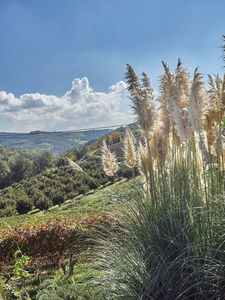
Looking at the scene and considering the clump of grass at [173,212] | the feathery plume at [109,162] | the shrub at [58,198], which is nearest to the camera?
the clump of grass at [173,212]

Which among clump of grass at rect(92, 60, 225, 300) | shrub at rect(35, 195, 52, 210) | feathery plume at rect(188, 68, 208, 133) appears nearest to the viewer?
clump of grass at rect(92, 60, 225, 300)

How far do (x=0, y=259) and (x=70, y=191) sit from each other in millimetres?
32654

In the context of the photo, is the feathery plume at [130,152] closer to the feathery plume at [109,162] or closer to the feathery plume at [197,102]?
the feathery plume at [109,162]

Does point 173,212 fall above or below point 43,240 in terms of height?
above

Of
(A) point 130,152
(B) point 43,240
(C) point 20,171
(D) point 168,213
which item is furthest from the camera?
(C) point 20,171

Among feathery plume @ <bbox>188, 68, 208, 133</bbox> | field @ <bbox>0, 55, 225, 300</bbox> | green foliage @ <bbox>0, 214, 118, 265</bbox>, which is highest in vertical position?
feathery plume @ <bbox>188, 68, 208, 133</bbox>

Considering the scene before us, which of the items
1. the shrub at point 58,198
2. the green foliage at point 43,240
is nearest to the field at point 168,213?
the green foliage at point 43,240

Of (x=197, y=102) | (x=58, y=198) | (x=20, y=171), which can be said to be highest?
(x=197, y=102)

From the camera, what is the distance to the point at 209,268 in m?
1.84

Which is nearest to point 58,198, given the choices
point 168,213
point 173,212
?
point 168,213

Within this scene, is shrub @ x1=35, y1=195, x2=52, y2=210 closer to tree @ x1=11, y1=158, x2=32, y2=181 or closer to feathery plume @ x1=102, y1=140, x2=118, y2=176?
feathery plume @ x1=102, y1=140, x2=118, y2=176

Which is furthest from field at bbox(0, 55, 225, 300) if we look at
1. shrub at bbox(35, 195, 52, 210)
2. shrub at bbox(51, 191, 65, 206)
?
shrub at bbox(51, 191, 65, 206)

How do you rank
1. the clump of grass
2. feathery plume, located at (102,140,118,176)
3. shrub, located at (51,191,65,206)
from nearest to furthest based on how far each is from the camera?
the clump of grass
feathery plume, located at (102,140,118,176)
shrub, located at (51,191,65,206)

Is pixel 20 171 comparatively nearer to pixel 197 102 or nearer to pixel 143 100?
pixel 143 100
